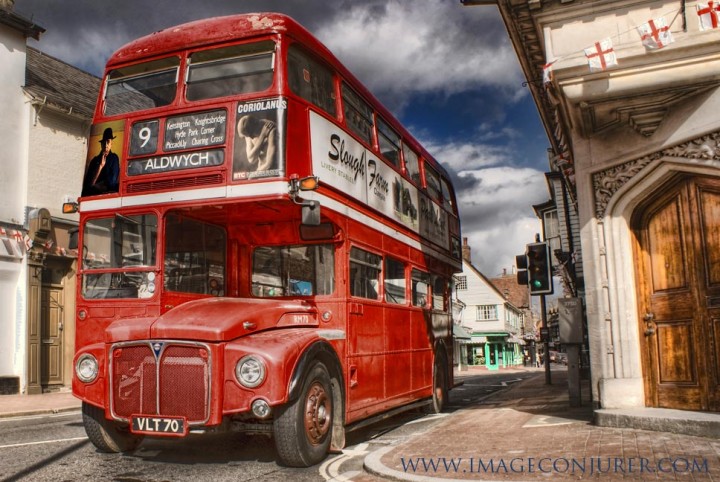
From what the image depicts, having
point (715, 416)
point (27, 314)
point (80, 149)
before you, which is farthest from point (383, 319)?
point (80, 149)

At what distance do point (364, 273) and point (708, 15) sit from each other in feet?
16.6

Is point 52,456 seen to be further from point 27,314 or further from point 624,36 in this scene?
point 27,314

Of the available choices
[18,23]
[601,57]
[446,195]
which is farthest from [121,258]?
[18,23]

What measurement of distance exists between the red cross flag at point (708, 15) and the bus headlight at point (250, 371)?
244 inches

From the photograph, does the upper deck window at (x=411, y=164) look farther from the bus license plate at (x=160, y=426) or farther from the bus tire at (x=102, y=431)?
the bus license plate at (x=160, y=426)

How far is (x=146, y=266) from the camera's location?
7.23m

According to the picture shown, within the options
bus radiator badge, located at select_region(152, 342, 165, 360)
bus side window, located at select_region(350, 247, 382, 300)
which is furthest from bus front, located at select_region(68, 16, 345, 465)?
bus side window, located at select_region(350, 247, 382, 300)

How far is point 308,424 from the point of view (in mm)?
6941

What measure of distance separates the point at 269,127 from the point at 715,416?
5.88m

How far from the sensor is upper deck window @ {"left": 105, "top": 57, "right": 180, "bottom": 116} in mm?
7860

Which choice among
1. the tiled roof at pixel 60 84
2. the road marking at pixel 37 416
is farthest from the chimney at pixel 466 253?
the road marking at pixel 37 416

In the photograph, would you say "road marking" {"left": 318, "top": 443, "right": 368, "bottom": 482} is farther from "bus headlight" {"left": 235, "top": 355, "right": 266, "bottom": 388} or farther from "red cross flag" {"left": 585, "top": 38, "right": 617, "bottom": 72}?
A: "red cross flag" {"left": 585, "top": 38, "right": 617, "bottom": 72}

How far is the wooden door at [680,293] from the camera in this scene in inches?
326

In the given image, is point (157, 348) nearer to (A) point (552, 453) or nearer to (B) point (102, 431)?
(B) point (102, 431)
